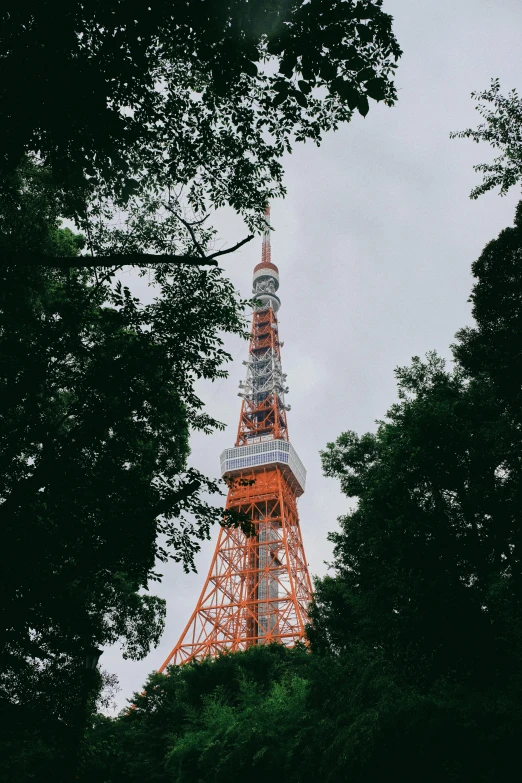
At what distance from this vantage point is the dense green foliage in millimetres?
6852

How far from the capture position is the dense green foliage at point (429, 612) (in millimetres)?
6852

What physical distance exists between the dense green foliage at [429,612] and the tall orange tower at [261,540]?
18.3 meters

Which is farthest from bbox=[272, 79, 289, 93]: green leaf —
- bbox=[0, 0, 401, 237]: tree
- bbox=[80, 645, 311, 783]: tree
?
bbox=[80, 645, 311, 783]: tree

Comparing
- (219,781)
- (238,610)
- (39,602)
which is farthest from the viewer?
Result: (238,610)

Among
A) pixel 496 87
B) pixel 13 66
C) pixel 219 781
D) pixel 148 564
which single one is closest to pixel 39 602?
pixel 148 564

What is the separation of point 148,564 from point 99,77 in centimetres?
428

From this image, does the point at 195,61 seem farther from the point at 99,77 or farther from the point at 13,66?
the point at 13,66

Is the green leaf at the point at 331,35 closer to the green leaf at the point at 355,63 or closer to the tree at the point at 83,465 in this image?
the green leaf at the point at 355,63

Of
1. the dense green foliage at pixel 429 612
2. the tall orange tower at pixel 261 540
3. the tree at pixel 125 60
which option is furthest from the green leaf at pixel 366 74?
the tall orange tower at pixel 261 540

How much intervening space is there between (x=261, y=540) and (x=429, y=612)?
30601mm

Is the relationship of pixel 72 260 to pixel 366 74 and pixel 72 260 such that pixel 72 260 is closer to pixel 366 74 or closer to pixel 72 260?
pixel 72 260

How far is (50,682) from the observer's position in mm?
7520

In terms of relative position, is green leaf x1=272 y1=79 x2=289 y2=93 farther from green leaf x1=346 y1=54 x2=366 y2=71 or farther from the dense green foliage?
the dense green foliage

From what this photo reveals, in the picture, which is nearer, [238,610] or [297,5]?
[297,5]
